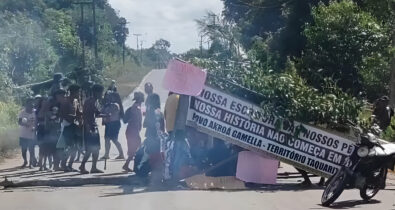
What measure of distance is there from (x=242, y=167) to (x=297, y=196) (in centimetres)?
126

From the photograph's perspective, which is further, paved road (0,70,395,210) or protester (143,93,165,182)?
protester (143,93,165,182)

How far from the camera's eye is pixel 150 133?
1230 centimetres

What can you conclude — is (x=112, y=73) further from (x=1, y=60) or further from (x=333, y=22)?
(x=333, y=22)

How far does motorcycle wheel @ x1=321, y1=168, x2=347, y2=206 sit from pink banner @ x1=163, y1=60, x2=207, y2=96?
9.31ft

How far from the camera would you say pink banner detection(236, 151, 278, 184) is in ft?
38.8

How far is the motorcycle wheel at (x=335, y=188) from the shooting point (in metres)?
9.84

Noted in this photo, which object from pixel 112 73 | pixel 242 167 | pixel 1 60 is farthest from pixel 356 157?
pixel 112 73

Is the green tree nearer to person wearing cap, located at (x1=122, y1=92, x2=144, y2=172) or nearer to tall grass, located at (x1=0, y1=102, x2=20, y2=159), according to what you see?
tall grass, located at (x1=0, y1=102, x2=20, y2=159)

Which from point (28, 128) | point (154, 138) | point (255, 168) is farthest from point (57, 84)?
point (255, 168)

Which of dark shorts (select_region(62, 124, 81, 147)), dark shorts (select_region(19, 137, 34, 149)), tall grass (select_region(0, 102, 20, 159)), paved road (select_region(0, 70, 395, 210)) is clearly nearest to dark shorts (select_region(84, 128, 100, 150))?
dark shorts (select_region(62, 124, 81, 147))

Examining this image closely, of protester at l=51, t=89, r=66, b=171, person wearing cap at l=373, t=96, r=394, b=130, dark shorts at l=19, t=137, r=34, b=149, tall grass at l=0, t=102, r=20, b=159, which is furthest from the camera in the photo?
tall grass at l=0, t=102, r=20, b=159

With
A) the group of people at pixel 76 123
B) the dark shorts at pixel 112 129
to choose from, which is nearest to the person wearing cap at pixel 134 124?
the group of people at pixel 76 123

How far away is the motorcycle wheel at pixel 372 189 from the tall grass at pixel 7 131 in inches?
384

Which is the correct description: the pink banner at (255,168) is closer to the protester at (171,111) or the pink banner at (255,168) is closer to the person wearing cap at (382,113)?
the protester at (171,111)
